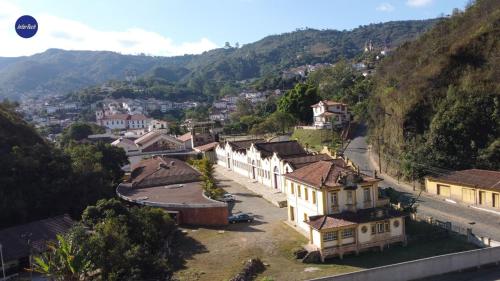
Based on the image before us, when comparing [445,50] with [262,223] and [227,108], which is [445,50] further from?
[227,108]

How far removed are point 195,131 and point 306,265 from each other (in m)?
45.6

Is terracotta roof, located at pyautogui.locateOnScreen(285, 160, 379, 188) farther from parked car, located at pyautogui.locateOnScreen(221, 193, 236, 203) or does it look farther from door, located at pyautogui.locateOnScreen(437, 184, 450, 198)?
door, located at pyautogui.locateOnScreen(437, 184, 450, 198)

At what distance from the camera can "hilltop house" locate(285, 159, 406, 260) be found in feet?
82.6

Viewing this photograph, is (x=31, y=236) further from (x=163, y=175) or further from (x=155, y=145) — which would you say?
(x=155, y=145)

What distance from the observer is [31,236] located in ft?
84.9

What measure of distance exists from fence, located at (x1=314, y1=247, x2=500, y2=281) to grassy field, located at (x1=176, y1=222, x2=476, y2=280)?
2558mm

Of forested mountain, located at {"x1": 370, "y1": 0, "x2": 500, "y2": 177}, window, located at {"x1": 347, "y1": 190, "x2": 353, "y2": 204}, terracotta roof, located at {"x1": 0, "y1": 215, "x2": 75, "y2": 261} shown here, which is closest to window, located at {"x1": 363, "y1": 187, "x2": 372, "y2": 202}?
window, located at {"x1": 347, "y1": 190, "x2": 353, "y2": 204}

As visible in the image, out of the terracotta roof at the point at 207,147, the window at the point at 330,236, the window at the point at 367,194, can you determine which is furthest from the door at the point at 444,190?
the terracotta roof at the point at 207,147

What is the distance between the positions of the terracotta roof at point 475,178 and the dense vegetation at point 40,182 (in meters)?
25.7

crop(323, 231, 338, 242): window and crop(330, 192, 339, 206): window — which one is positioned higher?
crop(330, 192, 339, 206): window

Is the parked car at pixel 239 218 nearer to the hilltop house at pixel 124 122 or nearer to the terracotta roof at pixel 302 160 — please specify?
the terracotta roof at pixel 302 160

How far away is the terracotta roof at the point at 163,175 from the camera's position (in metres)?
41.8

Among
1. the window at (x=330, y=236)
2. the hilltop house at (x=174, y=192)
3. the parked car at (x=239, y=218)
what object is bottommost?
the parked car at (x=239, y=218)

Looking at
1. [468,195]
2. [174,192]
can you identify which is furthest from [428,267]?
[174,192]
